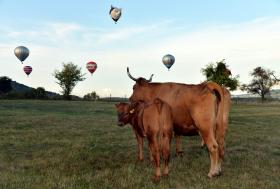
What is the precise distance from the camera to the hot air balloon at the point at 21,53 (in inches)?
2623

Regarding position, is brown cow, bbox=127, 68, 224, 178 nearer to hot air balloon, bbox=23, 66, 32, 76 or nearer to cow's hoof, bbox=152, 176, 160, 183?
cow's hoof, bbox=152, 176, 160, 183

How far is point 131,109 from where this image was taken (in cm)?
956

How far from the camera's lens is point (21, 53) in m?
66.6

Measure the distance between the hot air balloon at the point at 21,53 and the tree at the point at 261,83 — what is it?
79597 millimetres

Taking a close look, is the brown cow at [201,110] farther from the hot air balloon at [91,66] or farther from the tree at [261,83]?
the tree at [261,83]

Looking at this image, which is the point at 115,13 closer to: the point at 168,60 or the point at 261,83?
the point at 168,60

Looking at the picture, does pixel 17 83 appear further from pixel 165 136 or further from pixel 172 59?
pixel 165 136

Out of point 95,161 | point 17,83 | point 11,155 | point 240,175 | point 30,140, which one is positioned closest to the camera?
point 240,175

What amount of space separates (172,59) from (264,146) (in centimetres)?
5511

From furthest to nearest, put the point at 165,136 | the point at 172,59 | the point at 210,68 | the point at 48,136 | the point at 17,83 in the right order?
the point at 17,83
the point at 210,68
the point at 172,59
the point at 48,136
the point at 165,136

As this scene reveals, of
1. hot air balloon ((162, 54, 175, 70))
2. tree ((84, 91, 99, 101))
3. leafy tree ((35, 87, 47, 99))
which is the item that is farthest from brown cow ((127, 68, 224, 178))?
tree ((84, 91, 99, 101))

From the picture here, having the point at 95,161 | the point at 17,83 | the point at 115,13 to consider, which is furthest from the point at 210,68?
the point at 17,83

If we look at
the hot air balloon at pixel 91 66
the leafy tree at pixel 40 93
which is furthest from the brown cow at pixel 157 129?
the hot air balloon at pixel 91 66

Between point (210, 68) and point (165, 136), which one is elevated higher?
point (210, 68)
